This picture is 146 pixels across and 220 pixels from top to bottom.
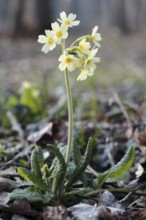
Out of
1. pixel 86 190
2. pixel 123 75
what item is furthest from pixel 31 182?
pixel 123 75

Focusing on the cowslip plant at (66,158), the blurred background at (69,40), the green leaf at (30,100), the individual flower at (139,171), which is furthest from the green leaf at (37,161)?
the blurred background at (69,40)

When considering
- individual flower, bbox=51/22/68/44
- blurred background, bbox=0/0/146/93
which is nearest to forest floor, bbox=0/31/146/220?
individual flower, bbox=51/22/68/44

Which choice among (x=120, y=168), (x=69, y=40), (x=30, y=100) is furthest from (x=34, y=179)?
(x=69, y=40)

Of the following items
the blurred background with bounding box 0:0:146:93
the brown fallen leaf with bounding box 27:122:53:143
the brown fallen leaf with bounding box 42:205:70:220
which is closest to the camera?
the brown fallen leaf with bounding box 42:205:70:220

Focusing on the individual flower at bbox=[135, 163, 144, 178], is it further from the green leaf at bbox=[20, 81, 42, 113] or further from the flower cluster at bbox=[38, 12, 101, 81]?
the green leaf at bbox=[20, 81, 42, 113]

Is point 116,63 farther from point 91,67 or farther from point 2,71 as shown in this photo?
point 91,67

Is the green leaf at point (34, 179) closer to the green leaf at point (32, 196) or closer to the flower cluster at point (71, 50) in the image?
the green leaf at point (32, 196)

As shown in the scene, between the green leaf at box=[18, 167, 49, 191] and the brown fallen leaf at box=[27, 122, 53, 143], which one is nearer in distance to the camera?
the green leaf at box=[18, 167, 49, 191]
